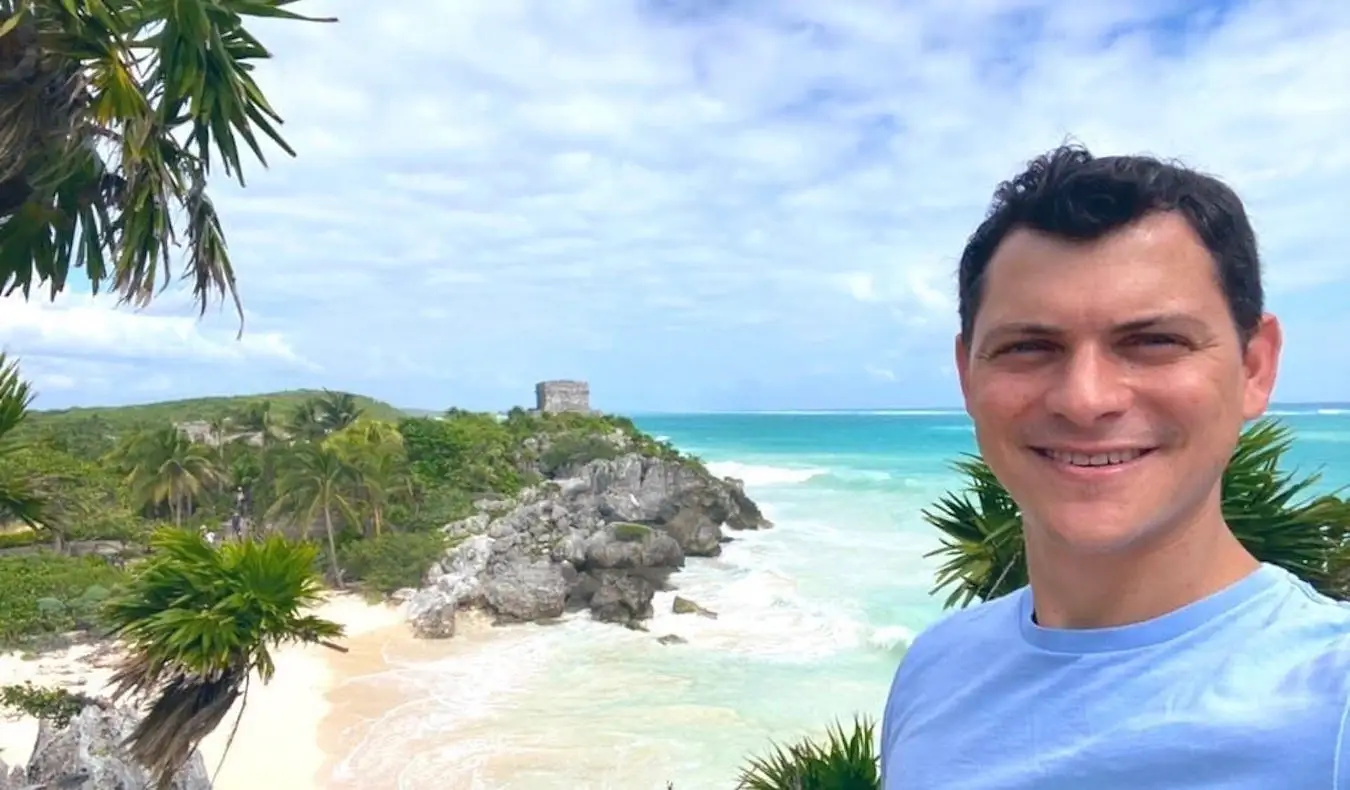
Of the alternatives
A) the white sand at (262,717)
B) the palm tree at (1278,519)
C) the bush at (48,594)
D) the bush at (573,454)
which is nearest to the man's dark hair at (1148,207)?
the palm tree at (1278,519)

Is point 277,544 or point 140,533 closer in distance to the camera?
point 277,544

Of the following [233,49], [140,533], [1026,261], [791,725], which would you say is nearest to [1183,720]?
[1026,261]

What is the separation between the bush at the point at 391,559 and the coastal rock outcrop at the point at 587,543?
0.59 meters

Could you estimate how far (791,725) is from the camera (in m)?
17.9

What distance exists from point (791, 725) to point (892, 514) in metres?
35.8

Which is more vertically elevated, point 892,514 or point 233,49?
point 233,49

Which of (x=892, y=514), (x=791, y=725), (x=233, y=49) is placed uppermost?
(x=233, y=49)

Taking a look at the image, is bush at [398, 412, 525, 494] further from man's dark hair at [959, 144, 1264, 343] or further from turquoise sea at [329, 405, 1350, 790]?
man's dark hair at [959, 144, 1264, 343]

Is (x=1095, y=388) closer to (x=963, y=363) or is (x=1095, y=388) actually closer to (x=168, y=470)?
(x=963, y=363)

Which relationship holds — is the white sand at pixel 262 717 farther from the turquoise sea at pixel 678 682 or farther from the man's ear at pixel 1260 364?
the man's ear at pixel 1260 364

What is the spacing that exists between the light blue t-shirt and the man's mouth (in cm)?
25

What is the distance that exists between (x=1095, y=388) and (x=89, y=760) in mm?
10720

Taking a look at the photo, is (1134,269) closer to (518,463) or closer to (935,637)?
(935,637)

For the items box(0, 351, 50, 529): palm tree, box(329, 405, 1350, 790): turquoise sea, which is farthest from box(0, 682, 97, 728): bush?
box(0, 351, 50, 529): palm tree
